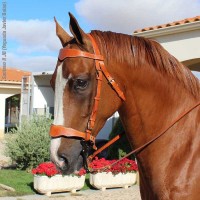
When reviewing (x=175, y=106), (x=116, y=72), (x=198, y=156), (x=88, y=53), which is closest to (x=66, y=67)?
(x=88, y=53)

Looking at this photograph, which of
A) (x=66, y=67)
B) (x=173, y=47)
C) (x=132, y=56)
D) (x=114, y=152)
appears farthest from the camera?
(x=114, y=152)

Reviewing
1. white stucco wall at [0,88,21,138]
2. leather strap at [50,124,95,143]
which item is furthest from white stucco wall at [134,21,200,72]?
white stucco wall at [0,88,21,138]

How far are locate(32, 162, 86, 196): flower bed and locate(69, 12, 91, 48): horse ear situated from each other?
21.4 ft

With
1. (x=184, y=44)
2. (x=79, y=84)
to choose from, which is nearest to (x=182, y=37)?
(x=184, y=44)

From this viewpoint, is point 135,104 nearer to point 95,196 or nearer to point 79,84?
point 79,84

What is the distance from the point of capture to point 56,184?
885 centimetres

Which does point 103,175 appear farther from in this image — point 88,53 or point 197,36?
point 88,53

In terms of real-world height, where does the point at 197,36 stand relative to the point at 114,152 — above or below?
above

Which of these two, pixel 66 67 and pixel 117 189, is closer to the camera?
pixel 66 67

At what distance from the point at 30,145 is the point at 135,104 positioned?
953 cm

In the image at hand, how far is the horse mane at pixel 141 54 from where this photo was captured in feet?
8.39

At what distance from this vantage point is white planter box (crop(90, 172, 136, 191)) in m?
9.45

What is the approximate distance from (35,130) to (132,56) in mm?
9778

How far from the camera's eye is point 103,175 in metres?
9.47
